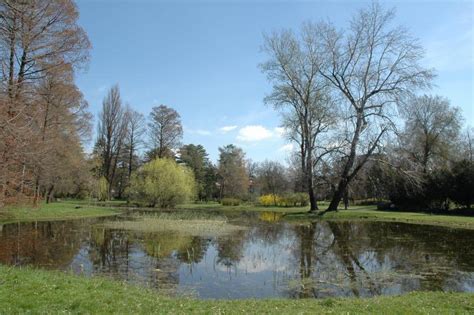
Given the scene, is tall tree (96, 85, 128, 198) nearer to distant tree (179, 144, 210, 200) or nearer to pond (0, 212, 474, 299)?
distant tree (179, 144, 210, 200)

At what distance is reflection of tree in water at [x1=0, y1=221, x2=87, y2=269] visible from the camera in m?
13.9

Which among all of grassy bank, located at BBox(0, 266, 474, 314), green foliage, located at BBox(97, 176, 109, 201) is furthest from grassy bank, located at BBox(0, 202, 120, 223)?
green foliage, located at BBox(97, 176, 109, 201)

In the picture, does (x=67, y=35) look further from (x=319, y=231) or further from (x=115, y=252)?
(x=319, y=231)

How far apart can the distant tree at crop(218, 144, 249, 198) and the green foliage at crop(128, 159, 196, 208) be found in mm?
25011

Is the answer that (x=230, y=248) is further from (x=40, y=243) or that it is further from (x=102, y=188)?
(x=102, y=188)

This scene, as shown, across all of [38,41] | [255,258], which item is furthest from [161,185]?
[255,258]

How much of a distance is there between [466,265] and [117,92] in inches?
2162

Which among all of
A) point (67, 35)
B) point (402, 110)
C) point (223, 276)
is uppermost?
point (67, 35)

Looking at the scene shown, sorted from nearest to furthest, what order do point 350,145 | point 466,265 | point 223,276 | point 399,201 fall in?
1. point 223,276
2. point 466,265
3. point 350,145
4. point 399,201

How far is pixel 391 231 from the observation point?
982 inches

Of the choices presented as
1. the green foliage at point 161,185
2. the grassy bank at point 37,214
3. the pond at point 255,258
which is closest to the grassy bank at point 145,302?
the pond at point 255,258

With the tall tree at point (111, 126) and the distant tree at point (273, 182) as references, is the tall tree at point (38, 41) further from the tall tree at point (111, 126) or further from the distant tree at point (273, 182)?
the distant tree at point (273, 182)

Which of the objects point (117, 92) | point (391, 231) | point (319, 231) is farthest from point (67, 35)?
point (117, 92)

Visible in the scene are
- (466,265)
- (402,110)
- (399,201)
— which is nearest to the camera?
(466,265)
